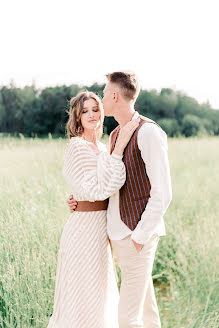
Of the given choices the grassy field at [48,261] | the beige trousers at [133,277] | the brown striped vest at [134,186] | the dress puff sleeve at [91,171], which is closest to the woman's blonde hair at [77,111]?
the dress puff sleeve at [91,171]

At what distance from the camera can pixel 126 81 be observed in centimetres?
239

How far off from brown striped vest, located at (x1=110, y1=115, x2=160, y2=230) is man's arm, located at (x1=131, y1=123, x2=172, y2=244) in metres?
0.05

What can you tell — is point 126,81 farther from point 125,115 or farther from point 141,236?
point 141,236

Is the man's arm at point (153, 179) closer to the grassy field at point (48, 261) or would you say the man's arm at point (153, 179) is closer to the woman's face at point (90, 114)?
the woman's face at point (90, 114)

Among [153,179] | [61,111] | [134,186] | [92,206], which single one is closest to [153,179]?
[153,179]

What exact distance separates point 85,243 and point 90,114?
2.79 feet

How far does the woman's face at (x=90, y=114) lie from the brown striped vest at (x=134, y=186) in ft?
1.46

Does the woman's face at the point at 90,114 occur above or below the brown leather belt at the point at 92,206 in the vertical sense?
above

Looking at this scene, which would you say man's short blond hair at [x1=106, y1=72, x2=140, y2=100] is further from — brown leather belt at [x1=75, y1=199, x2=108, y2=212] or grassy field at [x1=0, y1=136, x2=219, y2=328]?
grassy field at [x1=0, y1=136, x2=219, y2=328]

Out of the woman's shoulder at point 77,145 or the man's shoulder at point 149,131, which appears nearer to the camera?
the man's shoulder at point 149,131

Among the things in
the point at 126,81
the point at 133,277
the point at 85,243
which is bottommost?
the point at 133,277

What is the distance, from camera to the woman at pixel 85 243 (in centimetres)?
253

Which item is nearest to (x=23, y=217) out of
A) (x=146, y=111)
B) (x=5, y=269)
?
(x=5, y=269)

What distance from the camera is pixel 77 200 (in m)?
2.63
